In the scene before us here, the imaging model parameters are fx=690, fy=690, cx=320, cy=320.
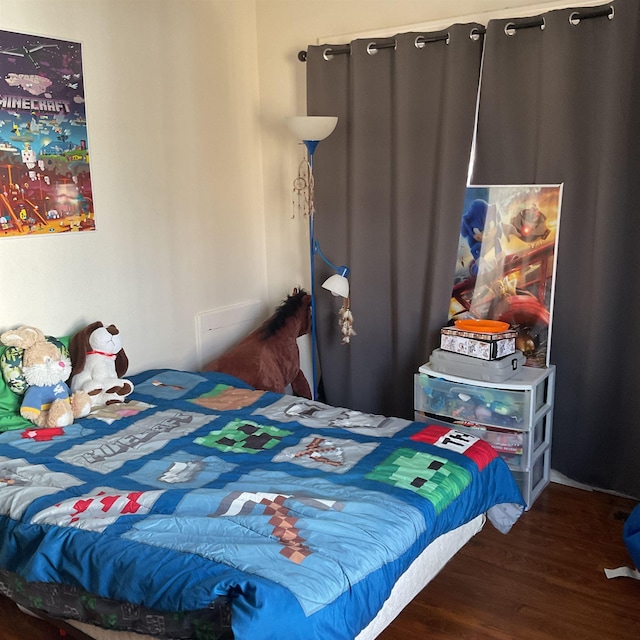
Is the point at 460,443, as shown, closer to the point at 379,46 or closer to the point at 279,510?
the point at 279,510

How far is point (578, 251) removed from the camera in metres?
2.93

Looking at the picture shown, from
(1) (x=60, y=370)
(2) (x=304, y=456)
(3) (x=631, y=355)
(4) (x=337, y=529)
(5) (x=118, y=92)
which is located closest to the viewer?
(4) (x=337, y=529)

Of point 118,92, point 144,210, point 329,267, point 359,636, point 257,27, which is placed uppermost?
point 257,27

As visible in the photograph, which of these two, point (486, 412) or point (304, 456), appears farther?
point (486, 412)

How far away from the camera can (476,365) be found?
114 inches

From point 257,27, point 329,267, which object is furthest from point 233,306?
point 257,27

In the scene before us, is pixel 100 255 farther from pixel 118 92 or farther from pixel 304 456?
pixel 304 456

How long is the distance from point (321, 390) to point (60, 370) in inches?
61.3

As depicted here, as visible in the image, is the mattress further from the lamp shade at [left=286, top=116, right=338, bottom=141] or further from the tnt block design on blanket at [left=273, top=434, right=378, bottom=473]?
the lamp shade at [left=286, top=116, right=338, bottom=141]

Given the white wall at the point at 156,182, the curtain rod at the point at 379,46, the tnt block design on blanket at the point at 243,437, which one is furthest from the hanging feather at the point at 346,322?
the curtain rod at the point at 379,46

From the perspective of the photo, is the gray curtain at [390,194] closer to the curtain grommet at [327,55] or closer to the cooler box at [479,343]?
the curtain grommet at [327,55]

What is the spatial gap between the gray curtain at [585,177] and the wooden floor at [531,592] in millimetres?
362

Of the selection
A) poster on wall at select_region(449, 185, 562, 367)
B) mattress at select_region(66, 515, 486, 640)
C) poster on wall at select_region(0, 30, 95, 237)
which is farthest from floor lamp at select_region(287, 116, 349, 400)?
mattress at select_region(66, 515, 486, 640)

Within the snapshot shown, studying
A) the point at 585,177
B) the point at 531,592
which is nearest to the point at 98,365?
the point at 531,592
